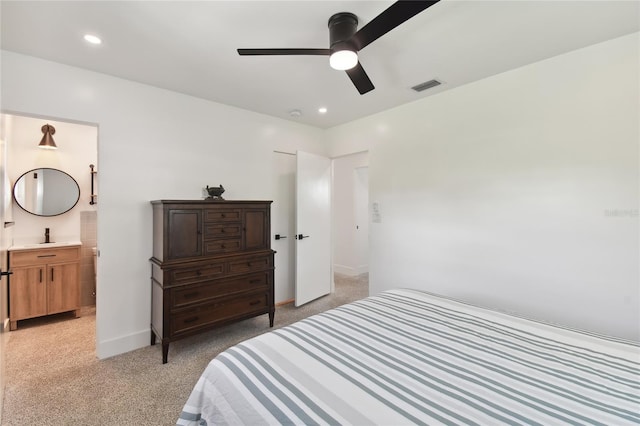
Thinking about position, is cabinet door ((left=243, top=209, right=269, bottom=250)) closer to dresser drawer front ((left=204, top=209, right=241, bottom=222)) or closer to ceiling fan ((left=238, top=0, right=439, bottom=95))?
dresser drawer front ((left=204, top=209, right=241, bottom=222))

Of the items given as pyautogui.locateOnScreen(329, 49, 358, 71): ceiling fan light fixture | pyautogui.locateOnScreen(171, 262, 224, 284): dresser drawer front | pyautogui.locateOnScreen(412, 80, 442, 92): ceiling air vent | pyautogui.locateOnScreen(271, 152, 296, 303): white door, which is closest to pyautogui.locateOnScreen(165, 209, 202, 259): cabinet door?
pyautogui.locateOnScreen(171, 262, 224, 284): dresser drawer front

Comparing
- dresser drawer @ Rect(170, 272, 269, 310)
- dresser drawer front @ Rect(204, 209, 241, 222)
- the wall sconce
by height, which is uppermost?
the wall sconce

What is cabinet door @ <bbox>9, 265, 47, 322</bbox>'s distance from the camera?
2.97 m

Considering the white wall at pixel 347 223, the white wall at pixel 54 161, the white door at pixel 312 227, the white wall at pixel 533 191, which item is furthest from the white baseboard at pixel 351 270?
the white wall at pixel 54 161

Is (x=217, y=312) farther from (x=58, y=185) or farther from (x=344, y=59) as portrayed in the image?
(x=58, y=185)

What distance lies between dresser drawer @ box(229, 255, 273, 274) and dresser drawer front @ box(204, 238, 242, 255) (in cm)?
14

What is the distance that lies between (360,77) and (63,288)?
4.04m

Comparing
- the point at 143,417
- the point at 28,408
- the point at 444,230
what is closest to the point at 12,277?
the point at 28,408

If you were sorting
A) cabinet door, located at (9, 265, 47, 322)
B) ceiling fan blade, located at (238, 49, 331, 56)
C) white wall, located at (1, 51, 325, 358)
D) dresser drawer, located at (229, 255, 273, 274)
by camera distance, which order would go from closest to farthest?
ceiling fan blade, located at (238, 49, 331, 56), white wall, located at (1, 51, 325, 358), dresser drawer, located at (229, 255, 273, 274), cabinet door, located at (9, 265, 47, 322)

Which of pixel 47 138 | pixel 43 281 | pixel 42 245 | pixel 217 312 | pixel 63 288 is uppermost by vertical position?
pixel 47 138

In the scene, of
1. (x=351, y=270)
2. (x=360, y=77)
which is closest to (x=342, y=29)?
(x=360, y=77)

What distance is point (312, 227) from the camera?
13.1 feet

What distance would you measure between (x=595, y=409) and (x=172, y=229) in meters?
2.80

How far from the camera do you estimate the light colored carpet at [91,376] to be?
182 centimetres
